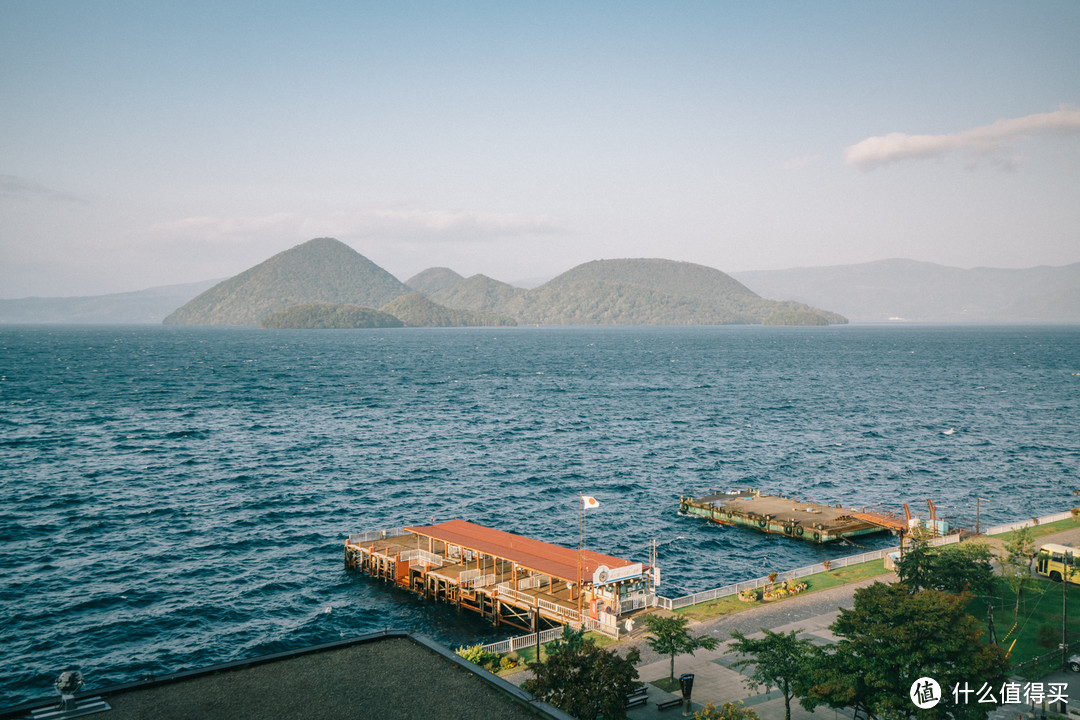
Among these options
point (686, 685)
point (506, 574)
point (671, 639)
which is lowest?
point (506, 574)

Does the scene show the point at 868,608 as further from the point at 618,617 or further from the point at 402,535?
the point at 402,535

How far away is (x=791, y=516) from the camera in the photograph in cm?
7375

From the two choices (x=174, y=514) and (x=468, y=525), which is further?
(x=174, y=514)

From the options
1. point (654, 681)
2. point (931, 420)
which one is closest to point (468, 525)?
point (654, 681)

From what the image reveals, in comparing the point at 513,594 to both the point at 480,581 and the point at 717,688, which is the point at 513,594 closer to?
the point at 480,581

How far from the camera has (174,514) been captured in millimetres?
73188

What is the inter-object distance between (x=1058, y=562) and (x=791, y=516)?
25.2 m

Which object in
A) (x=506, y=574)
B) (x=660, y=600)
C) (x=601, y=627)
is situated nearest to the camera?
(x=601, y=627)

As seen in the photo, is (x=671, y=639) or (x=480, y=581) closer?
(x=671, y=639)

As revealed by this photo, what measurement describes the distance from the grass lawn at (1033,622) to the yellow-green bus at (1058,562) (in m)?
0.74

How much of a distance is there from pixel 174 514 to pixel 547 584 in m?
42.4

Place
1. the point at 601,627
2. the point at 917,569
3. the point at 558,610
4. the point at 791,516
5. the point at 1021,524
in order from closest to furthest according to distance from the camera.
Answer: the point at 917,569
the point at 601,627
the point at 558,610
the point at 1021,524
the point at 791,516

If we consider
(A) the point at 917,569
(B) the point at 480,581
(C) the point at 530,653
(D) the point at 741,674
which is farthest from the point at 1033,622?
(B) the point at 480,581

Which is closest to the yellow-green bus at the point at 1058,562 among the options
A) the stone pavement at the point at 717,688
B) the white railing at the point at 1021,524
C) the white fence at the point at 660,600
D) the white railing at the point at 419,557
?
the white fence at the point at 660,600
